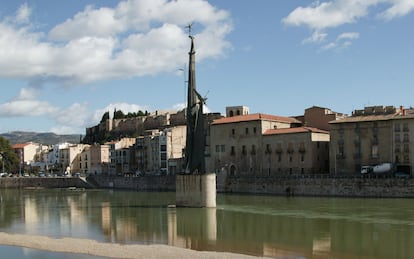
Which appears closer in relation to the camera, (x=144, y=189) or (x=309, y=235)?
(x=309, y=235)

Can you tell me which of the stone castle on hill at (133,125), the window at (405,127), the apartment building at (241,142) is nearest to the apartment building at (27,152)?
the stone castle on hill at (133,125)

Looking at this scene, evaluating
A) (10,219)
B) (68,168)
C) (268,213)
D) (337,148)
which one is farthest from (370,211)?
(68,168)

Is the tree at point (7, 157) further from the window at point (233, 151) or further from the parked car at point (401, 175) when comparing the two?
the parked car at point (401, 175)

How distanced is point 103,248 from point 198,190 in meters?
19.9

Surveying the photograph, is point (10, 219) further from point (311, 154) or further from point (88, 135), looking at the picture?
point (88, 135)

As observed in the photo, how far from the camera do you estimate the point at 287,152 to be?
236ft

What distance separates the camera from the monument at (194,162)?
153ft

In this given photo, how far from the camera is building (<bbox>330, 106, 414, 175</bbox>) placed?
62.2 m

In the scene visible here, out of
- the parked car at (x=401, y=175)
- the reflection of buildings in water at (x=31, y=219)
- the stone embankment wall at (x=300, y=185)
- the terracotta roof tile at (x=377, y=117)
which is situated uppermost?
the terracotta roof tile at (x=377, y=117)

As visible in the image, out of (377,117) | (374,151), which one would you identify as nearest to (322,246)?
(374,151)

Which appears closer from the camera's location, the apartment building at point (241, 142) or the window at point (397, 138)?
the window at point (397, 138)

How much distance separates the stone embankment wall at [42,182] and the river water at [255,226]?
46818 millimetres

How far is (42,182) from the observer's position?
343 ft

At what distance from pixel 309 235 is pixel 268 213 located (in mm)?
12082
